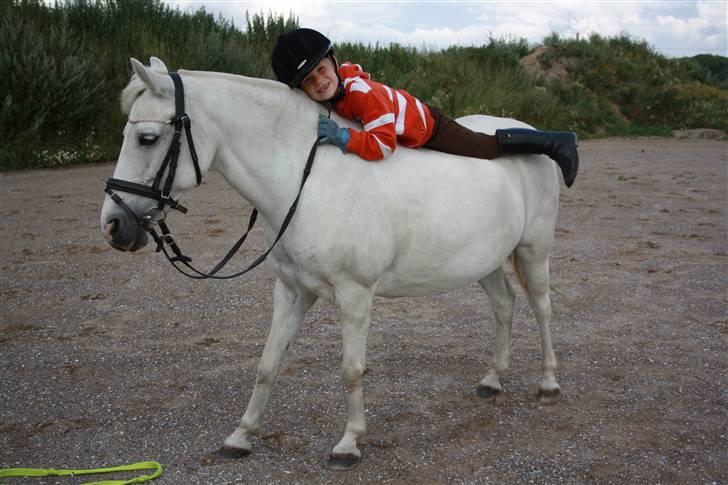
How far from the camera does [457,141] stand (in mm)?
3557

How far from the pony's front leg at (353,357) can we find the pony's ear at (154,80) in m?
1.17

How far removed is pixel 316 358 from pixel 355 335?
145 centimetres

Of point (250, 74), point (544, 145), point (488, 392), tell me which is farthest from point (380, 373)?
point (250, 74)


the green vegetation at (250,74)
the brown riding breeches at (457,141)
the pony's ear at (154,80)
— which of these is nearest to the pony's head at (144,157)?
the pony's ear at (154,80)

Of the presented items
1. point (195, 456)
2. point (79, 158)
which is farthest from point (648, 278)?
point (79, 158)

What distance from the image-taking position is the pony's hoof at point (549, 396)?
3936 millimetres

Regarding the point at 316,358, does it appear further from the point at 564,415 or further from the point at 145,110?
the point at 145,110

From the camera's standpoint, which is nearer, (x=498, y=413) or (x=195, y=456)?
(x=195, y=456)

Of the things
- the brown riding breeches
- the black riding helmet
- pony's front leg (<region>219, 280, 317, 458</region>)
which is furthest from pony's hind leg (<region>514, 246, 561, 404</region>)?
the black riding helmet

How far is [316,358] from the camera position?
4.51 meters

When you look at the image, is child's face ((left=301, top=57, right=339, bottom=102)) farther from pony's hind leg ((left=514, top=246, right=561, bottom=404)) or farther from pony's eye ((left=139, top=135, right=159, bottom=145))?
pony's hind leg ((left=514, top=246, right=561, bottom=404))

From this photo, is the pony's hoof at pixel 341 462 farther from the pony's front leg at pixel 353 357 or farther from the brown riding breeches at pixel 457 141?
the brown riding breeches at pixel 457 141

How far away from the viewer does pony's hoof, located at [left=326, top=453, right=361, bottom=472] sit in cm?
316

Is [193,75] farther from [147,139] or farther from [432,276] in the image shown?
[432,276]
